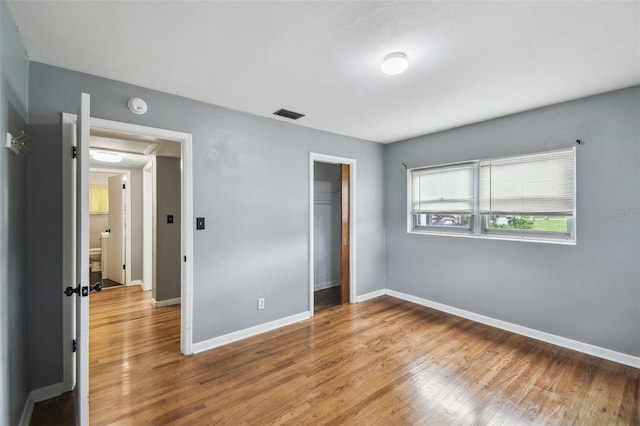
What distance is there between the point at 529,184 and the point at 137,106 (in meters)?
4.01

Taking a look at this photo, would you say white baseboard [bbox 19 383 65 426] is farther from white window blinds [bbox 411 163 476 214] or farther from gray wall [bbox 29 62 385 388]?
white window blinds [bbox 411 163 476 214]

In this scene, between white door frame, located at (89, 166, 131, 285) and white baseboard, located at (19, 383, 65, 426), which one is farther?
white door frame, located at (89, 166, 131, 285)

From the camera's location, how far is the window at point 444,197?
145 inches

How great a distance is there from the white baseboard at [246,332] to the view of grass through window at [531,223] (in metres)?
2.62

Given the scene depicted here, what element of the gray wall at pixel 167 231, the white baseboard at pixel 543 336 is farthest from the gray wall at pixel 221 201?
the white baseboard at pixel 543 336

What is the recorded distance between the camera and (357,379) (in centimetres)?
233

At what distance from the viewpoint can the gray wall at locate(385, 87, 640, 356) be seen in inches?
99.2

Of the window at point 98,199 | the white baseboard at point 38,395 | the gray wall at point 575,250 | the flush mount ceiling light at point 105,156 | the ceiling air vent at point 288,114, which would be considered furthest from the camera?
the window at point 98,199

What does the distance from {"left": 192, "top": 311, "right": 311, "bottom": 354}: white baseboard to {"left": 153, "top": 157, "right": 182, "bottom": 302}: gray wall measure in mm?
1730

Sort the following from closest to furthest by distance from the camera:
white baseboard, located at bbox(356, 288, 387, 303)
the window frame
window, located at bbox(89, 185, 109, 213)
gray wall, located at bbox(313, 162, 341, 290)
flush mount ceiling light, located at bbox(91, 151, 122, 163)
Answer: the window frame
flush mount ceiling light, located at bbox(91, 151, 122, 163)
white baseboard, located at bbox(356, 288, 387, 303)
gray wall, located at bbox(313, 162, 341, 290)
window, located at bbox(89, 185, 109, 213)

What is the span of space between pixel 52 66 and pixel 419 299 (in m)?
4.72

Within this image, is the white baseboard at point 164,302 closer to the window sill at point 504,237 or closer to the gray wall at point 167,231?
the gray wall at point 167,231

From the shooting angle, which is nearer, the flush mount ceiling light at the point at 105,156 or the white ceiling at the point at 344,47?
the white ceiling at the point at 344,47

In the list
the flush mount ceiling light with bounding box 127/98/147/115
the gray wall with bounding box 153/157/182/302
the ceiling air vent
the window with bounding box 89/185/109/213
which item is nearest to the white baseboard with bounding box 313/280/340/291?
the gray wall with bounding box 153/157/182/302
